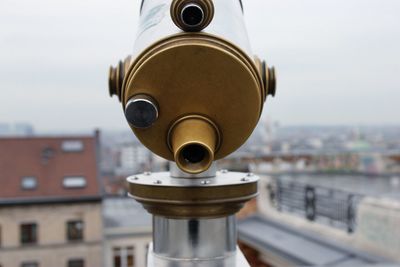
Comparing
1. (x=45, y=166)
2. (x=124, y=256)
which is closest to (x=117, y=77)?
(x=124, y=256)

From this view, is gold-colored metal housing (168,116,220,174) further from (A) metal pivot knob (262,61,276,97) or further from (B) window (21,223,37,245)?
(B) window (21,223,37,245)

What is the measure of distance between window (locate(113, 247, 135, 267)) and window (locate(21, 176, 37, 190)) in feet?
15.3

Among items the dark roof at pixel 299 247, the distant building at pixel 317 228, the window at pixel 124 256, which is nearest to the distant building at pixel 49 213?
the window at pixel 124 256

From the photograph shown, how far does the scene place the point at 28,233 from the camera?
1966 centimetres

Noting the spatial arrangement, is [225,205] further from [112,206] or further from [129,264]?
[112,206]

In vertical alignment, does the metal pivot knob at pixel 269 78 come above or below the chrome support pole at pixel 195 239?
above

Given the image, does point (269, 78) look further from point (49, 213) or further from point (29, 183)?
point (29, 183)

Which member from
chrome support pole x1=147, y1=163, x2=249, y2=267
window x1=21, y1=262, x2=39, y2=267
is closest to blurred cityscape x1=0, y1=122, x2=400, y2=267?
window x1=21, y1=262, x2=39, y2=267

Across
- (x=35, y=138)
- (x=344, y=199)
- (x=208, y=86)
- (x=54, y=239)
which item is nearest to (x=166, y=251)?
(x=208, y=86)

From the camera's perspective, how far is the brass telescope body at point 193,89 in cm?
89

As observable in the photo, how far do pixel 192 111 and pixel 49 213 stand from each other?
67.5ft

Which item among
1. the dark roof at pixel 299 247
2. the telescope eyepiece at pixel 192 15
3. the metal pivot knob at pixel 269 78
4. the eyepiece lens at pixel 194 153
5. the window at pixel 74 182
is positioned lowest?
the window at pixel 74 182

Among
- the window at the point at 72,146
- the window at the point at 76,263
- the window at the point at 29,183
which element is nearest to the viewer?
the window at the point at 76,263

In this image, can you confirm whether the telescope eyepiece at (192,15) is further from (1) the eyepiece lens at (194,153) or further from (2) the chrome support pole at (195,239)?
(2) the chrome support pole at (195,239)
